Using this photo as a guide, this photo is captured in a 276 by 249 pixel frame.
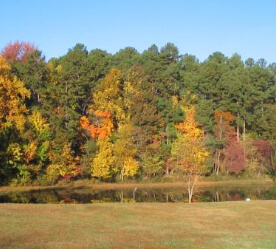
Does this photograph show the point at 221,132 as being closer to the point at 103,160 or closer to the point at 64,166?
the point at 103,160

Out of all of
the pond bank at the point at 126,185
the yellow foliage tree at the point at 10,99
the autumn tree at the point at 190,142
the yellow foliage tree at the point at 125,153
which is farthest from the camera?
the yellow foliage tree at the point at 125,153

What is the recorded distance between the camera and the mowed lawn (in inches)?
578

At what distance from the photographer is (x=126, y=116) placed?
62.8 meters

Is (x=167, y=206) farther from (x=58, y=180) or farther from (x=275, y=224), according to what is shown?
(x=58, y=180)

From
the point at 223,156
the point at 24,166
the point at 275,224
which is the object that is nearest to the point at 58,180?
the point at 24,166

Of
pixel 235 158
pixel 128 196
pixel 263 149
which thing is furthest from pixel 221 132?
pixel 128 196

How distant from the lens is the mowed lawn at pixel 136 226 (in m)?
14.7

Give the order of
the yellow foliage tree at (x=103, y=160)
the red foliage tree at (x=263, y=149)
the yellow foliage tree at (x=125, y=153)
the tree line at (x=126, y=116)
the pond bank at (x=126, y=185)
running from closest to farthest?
the pond bank at (x=126, y=185) < the tree line at (x=126, y=116) < the yellow foliage tree at (x=103, y=160) < the yellow foliage tree at (x=125, y=153) < the red foliage tree at (x=263, y=149)

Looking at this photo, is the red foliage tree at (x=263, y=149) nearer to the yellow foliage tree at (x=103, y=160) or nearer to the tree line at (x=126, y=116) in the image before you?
the tree line at (x=126, y=116)

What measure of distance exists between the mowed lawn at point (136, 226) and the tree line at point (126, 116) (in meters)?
25.2

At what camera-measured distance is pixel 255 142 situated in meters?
67.8

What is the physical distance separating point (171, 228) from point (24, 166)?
35.5 m

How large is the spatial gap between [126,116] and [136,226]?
147ft

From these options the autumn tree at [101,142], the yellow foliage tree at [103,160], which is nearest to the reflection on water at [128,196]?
the yellow foliage tree at [103,160]
